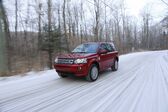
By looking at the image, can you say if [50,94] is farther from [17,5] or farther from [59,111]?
[17,5]

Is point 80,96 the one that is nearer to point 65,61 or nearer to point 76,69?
point 76,69

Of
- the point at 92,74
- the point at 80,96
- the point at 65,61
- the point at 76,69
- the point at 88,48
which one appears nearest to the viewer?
the point at 80,96

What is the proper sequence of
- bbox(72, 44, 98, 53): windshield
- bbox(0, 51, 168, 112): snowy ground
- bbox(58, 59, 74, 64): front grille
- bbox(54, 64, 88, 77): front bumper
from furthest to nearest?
1. bbox(72, 44, 98, 53): windshield
2. bbox(58, 59, 74, 64): front grille
3. bbox(54, 64, 88, 77): front bumper
4. bbox(0, 51, 168, 112): snowy ground

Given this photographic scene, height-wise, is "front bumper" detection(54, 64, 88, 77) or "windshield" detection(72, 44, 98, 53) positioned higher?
"windshield" detection(72, 44, 98, 53)

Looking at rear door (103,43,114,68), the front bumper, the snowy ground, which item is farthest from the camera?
rear door (103,43,114,68)

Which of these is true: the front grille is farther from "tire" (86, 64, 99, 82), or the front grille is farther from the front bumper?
"tire" (86, 64, 99, 82)

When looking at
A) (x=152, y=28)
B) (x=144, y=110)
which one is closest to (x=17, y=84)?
(x=144, y=110)

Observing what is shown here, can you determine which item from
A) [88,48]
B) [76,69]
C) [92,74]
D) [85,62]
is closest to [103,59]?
[88,48]

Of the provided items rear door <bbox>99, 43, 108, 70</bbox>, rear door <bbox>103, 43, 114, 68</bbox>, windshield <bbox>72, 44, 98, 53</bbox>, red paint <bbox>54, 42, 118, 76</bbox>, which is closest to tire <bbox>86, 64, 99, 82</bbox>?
red paint <bbox>54, 42, 118, 76</bbox>

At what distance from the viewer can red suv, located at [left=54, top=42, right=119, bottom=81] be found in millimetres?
8336

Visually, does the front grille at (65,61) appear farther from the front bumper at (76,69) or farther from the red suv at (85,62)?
the front bumper at (76,69)

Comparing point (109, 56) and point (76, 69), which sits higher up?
point (109, 56)

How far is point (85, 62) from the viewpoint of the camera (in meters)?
8.41

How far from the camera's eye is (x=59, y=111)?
4.99m
